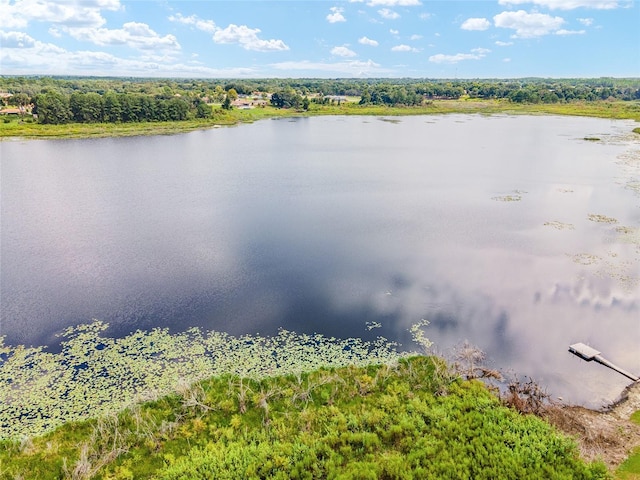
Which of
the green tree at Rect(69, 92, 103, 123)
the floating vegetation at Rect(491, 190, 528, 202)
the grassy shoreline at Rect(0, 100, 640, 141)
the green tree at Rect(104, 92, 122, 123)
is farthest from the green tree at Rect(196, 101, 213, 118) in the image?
the floating vegetation at Rect(491, 190, 528, 202)

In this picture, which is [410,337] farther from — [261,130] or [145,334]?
[261,130]

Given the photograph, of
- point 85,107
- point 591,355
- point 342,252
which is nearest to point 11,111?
point 85,107

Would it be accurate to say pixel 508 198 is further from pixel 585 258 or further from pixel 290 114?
pixel 290 114

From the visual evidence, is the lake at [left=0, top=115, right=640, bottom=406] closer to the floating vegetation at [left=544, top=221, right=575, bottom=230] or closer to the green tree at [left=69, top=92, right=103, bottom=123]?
the floating vegetation at [left=544, top=221, right=575, bottom=230]

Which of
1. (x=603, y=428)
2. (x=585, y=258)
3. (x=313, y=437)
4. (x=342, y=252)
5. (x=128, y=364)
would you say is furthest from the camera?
(x=342, y=252)

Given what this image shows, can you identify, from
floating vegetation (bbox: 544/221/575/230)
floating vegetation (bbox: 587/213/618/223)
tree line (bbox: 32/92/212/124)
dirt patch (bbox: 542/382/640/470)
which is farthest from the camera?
tree line (bbox: 32/92/212/124)

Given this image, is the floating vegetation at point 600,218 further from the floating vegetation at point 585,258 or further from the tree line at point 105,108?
the tree line at point 105,108

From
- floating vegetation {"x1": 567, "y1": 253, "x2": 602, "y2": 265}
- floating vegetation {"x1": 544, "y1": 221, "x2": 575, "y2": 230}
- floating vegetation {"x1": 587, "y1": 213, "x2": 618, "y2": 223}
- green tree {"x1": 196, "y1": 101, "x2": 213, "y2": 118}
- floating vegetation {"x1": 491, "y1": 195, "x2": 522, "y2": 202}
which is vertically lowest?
floating vegetation {"x1": 567, "y1": 253, "x2": 602, "y2": 265}
